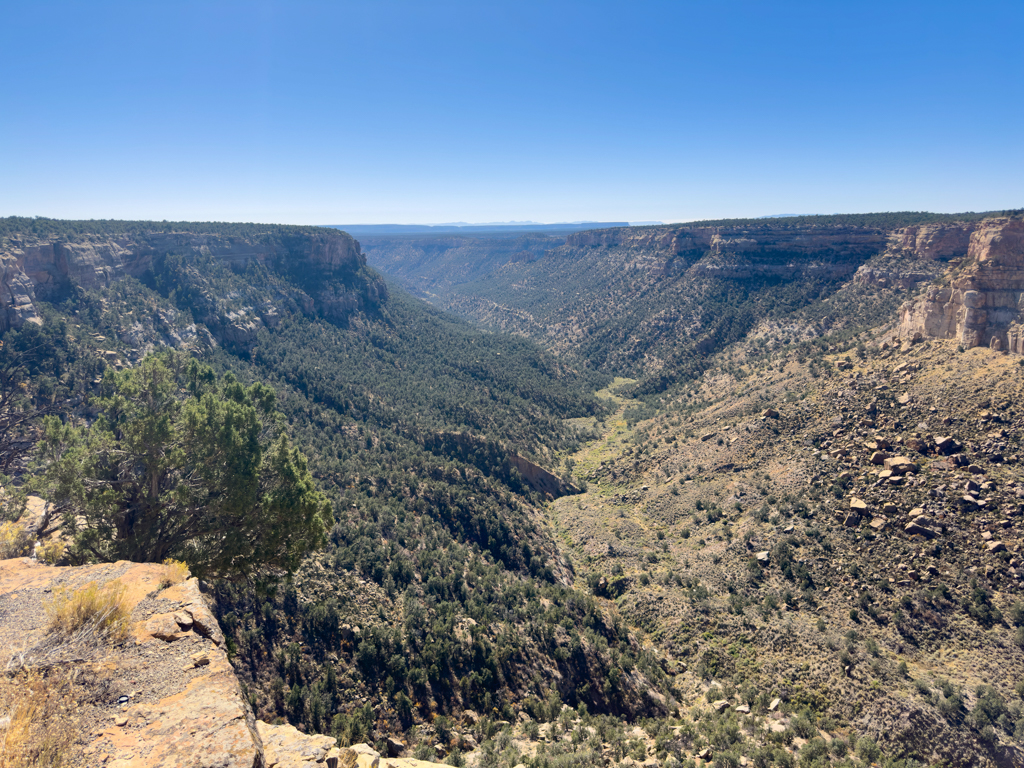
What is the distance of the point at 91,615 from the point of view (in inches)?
474

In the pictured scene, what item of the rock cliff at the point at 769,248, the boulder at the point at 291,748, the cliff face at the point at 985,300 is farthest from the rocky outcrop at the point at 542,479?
the rock cliff at the point at 769,248

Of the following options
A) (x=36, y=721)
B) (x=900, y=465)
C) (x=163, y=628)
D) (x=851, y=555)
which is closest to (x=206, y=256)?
(x=163, y=628)

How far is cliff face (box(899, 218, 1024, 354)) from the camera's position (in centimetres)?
4362

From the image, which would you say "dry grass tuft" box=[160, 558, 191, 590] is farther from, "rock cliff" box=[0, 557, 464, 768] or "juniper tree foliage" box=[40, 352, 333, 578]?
"juniper tree foliage" box=[40, 352, 333, 578]

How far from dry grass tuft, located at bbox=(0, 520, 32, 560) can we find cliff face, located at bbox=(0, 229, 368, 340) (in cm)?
4701

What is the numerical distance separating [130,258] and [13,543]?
7814 cm

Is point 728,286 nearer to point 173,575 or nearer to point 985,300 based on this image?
point 985,300

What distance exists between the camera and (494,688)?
2652 centimetres

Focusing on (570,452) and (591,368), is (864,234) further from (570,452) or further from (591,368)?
(570,452)

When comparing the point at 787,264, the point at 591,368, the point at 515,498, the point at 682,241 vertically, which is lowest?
the point at 515,498

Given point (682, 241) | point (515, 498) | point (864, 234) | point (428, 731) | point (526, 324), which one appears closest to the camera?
point (428, 731)

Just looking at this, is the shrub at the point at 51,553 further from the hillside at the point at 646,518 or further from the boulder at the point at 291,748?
the boulder at the point at 291,748

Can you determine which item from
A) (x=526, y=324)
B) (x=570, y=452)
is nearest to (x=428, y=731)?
(x=570, y=452)

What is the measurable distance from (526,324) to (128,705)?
14016cm
